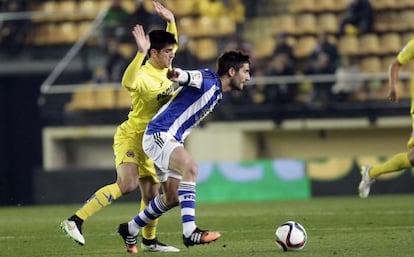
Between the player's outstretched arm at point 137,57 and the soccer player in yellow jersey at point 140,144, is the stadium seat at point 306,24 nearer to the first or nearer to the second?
the soccer player in yellow jersey at point 140,144

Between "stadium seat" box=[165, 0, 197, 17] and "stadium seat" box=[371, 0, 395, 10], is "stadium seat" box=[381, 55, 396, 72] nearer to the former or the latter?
"stadium seat" box=[371, 0, 395, 10]

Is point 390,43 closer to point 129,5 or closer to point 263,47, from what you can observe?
point 263,47

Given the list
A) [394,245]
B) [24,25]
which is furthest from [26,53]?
[394,245]

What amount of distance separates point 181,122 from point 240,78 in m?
0.63

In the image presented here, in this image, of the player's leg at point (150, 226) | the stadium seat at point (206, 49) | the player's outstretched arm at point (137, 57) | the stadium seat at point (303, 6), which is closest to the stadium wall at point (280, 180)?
the stadium seat at point (206, 49)

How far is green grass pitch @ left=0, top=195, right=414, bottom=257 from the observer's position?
9.94 m

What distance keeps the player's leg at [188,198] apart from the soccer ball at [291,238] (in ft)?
2.32

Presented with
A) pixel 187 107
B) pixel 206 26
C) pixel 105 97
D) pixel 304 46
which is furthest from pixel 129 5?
pixel 187 107

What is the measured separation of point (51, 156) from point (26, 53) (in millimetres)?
3032

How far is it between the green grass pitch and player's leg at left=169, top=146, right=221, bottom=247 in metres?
0.30

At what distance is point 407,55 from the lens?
11758 mm

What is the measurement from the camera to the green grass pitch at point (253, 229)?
9.94m

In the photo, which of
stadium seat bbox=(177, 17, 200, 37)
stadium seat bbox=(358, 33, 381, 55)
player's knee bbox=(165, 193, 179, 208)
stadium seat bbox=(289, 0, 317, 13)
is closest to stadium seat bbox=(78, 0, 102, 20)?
stadium seat bbox=(177, 17, 200, 37)

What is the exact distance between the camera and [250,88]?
22312 mm
